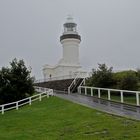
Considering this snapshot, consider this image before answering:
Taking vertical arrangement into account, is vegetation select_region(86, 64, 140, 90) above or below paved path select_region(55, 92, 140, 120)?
above

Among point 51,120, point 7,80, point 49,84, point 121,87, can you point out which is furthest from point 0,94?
point 49,84

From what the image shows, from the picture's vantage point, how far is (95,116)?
17422 millimetres

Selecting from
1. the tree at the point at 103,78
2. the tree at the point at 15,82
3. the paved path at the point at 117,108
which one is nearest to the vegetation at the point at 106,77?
the tree at the point at 103,78

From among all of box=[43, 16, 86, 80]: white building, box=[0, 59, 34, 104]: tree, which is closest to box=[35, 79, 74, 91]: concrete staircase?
box=[43, 16, 86, 80]: white building

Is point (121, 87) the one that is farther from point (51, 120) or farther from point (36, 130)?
point (36, 130)

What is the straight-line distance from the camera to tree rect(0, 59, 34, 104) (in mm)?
29531

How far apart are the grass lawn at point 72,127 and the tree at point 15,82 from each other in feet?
32.5

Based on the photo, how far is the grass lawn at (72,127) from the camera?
12.5 metres

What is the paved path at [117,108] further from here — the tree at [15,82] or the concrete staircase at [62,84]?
the concrete staircase at [62,84]

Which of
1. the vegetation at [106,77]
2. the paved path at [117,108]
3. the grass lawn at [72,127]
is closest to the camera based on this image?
the grass lawn at [72,127]

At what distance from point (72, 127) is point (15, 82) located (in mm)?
16330

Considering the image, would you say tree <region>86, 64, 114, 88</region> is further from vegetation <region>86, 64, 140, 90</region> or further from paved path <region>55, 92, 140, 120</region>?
paved path <region>55, 92, 140, 120</region>

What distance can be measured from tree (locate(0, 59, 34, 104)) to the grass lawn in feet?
32.5

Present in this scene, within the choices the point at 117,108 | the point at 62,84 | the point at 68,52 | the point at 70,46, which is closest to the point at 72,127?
the point at 117,108
